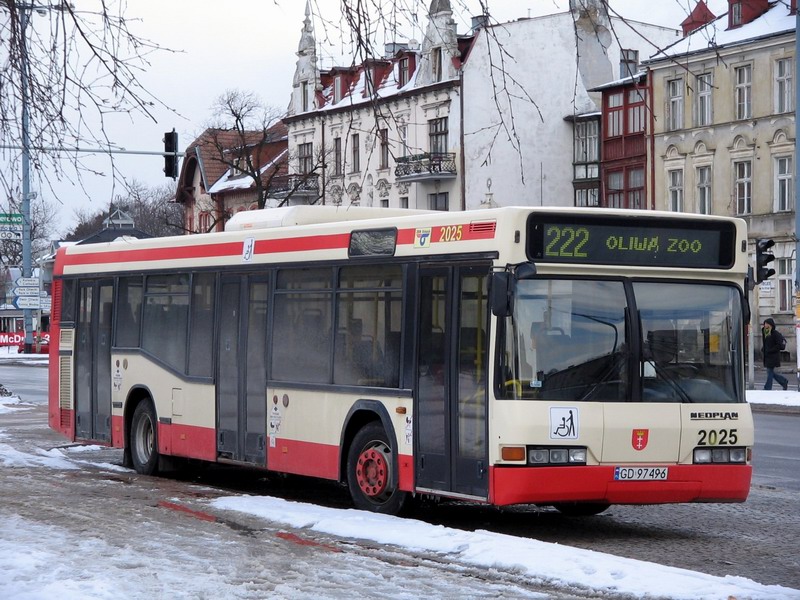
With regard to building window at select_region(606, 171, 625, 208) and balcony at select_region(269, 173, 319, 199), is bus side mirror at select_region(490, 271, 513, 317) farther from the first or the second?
balcony at select_region(269, 173, 319, 199)

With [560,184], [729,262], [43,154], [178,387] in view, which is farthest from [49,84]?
[560,184]

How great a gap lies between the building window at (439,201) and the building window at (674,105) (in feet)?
41.8

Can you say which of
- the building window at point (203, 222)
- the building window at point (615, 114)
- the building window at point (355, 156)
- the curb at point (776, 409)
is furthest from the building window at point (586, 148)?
the curb at point (776, 409)

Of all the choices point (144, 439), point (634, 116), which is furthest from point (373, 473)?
point (634, 116)

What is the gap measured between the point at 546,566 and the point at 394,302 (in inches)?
161

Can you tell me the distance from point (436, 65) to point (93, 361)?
49.8 meters

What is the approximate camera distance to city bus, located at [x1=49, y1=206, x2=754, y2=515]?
1173 cm

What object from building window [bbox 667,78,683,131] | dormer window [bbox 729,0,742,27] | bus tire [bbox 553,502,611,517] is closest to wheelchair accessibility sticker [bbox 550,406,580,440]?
bus tire [bbox 553,502,611,517]

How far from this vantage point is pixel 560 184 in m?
65.4

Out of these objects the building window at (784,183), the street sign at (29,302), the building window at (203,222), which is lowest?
the street sign at (29,302)

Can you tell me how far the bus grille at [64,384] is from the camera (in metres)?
19.6

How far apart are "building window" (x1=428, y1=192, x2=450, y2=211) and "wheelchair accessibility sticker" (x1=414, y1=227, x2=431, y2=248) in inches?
2111

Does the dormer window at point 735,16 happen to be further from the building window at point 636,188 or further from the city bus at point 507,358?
the city bus at point 507,358

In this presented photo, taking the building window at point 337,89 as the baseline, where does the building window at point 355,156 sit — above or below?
below
